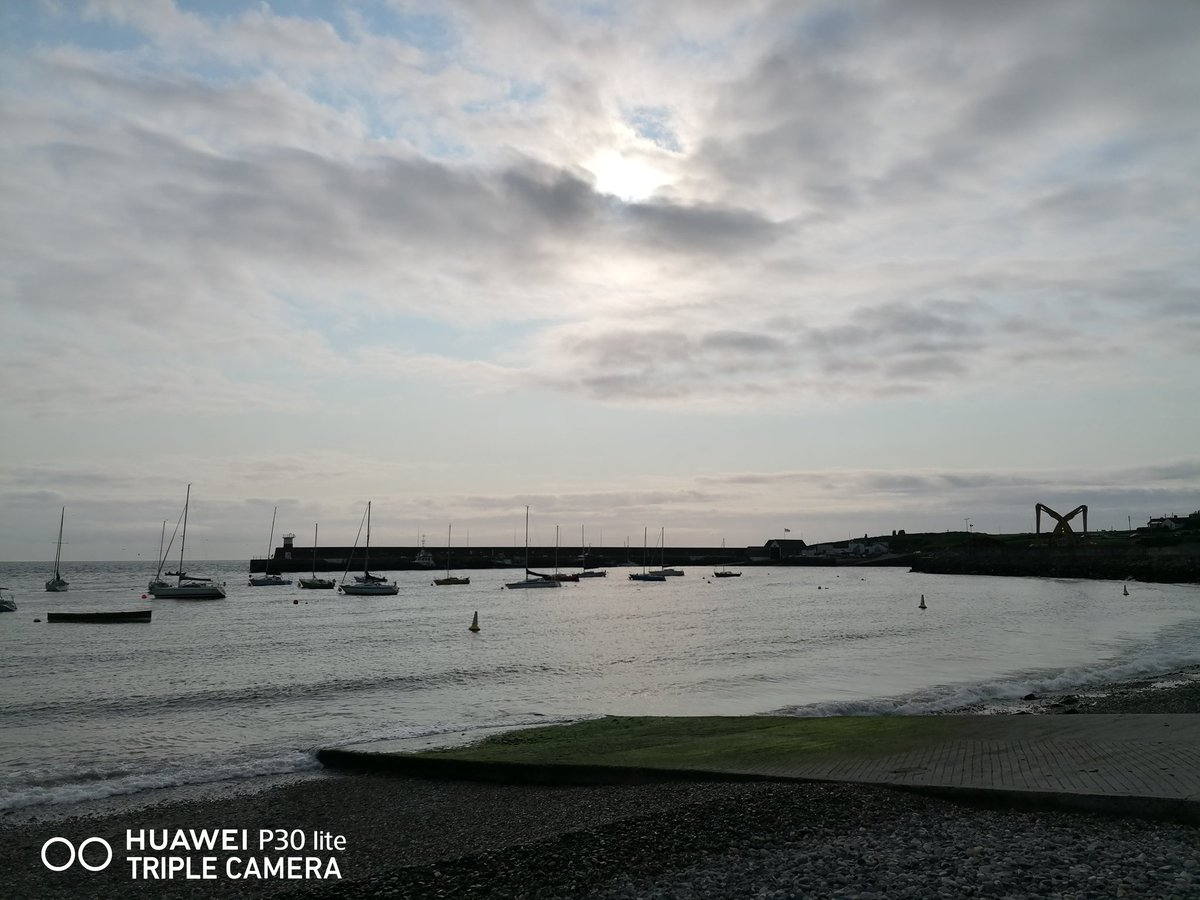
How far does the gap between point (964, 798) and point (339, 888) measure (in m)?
7.55

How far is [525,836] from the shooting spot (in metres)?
11.2

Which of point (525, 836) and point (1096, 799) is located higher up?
point (1096, 799)

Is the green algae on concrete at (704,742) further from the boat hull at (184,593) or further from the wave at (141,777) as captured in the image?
the boat hull at (184,593)

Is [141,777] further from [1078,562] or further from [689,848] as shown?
[1078,562]

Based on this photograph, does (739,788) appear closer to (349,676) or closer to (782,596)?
(349,676)

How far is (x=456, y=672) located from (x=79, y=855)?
23352 millimetres

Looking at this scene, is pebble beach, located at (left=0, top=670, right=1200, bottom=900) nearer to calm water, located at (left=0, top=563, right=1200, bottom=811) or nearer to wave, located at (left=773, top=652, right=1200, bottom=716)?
calm water, located at (left=0, top=563, right=1200, bottom=811)

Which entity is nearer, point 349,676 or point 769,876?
point 769,876

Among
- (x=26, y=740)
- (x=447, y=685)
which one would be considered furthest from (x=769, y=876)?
(x=447, y=685)

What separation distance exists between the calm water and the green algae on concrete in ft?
10.0

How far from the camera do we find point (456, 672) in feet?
115

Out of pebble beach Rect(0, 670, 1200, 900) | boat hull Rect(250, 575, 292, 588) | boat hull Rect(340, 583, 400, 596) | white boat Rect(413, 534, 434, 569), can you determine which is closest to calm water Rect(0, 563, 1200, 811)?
pebble beach Rect(0, 670, 1200, 900)

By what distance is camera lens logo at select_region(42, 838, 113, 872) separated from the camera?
11.5 m

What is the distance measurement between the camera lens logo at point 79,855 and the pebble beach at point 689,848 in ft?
0.64
